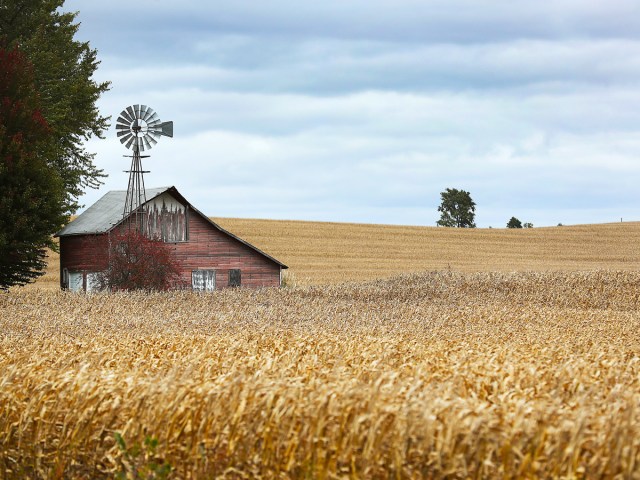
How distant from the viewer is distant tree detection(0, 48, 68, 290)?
36.4m

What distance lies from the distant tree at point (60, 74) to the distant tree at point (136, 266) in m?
5.26

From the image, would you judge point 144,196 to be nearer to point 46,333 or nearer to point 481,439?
point 46,333

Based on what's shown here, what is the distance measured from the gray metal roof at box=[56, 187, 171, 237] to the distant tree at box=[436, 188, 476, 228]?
214 ft

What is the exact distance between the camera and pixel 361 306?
2856 cm

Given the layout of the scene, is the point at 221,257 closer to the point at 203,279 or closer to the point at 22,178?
the point at 203,279

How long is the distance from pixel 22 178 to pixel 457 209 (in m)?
76.3

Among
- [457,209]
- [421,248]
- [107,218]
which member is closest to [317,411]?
[107,218]

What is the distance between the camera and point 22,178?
3675cm

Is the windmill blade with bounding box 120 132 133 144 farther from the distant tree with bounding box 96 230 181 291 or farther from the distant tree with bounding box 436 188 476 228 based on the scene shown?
the distant tree with bounding box 436 188 476 228

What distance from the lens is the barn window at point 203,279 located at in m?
42.1

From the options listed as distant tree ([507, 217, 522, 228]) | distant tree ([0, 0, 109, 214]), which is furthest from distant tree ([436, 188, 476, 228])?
distant tree ([0, 0, 109, 214])

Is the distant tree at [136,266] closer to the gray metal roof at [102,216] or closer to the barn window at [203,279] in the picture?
the gray metal roof at [102,216]

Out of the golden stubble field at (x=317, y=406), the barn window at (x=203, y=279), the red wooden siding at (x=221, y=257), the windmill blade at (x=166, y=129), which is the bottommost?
the golden stubble field at (x=317, y=406)

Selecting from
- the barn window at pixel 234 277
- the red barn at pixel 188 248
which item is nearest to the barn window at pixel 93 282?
the red barn at pixel 188 248
